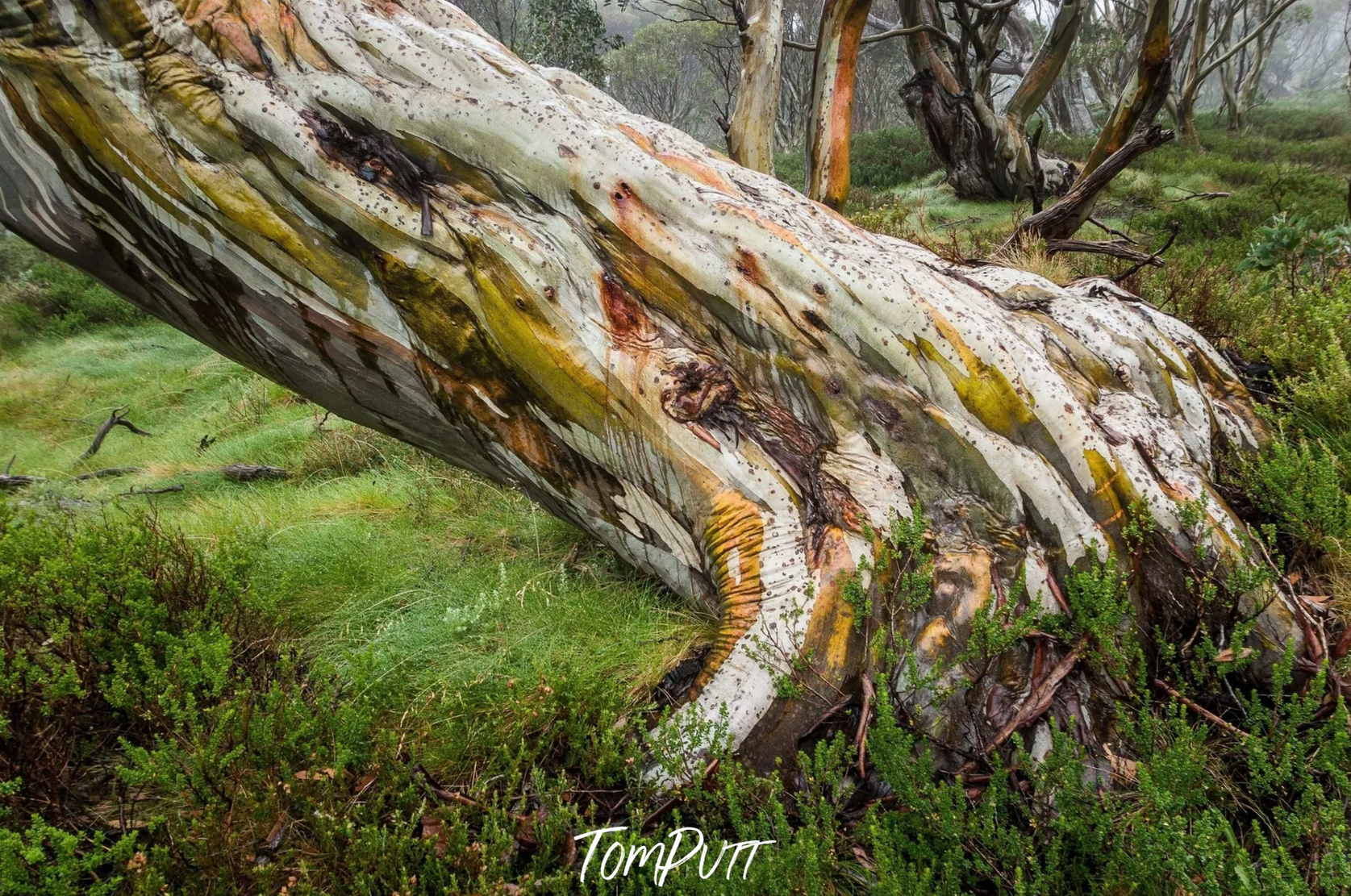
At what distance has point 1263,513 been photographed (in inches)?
104

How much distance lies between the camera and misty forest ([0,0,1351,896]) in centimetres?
174

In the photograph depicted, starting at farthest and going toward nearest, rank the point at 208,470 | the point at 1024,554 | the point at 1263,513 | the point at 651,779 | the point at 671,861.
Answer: the point at 208,470
the point at 1263,513
the point at 1024,554
the point at 651,779
the point at 671,861

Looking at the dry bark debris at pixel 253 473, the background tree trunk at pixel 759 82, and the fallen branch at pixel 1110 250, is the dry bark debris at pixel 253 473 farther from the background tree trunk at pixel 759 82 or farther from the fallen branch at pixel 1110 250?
the fallen branch at pixel 1110 250

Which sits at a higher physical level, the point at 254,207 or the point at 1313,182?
the point at 1313,182

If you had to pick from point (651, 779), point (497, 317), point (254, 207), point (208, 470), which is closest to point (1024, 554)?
point (651, 779)

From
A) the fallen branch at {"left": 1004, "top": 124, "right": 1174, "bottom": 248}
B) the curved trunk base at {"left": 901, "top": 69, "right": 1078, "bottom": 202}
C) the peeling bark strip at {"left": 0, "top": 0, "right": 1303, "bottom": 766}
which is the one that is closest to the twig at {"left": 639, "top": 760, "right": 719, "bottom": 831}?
the peeling bark strip at {"left": 0, "top": 0, "right": 1303, "bottom": 766}

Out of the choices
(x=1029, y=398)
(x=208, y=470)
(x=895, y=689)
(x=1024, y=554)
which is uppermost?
(x=1029, y=398)

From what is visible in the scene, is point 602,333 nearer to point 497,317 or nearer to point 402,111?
point 497,317

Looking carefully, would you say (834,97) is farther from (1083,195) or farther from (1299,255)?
(1299,255)

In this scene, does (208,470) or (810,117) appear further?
(810,117)

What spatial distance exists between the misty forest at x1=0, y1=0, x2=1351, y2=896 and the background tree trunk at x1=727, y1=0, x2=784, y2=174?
3770mm

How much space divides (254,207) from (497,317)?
0.90 metres

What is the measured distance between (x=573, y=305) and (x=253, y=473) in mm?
4384

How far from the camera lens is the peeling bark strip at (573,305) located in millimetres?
2346
